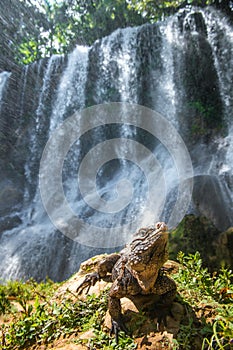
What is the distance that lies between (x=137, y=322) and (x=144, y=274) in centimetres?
46

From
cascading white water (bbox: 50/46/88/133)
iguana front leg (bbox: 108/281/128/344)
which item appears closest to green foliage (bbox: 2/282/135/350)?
iguana front leg (bbox: 108/281/128/344)

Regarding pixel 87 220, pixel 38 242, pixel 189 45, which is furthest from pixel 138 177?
pixel 189 45

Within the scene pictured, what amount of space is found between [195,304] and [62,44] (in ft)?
68.9

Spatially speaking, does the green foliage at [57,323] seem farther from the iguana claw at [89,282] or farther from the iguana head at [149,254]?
the iguana head at [149,254]

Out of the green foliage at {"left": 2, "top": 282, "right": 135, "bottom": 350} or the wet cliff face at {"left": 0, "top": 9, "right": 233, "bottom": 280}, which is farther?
the wet cliff face at {"left": 0, "top": 9, "right": 233, "bottom": 280}

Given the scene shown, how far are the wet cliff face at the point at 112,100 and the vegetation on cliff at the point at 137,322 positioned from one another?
5418 millimetres

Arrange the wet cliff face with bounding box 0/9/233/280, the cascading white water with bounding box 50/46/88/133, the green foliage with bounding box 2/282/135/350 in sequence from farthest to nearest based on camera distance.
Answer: the cascading white water with bounding box 50/46/88/133 < the wet cliff face with bounding box 0/9/233/280 < the green foliage with bounding box 2/282/135/350

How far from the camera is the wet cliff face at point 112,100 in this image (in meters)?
9.41

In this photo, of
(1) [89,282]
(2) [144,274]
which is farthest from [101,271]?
(2) [144,274]

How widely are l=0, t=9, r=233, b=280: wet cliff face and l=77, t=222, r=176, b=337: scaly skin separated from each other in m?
5.71

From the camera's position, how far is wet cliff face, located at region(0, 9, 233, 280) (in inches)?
370

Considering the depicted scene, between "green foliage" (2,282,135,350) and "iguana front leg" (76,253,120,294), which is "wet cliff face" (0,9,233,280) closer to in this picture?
→ "iguana front leg" (76,253,120,294)

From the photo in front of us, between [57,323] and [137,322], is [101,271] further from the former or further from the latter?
[137,322]

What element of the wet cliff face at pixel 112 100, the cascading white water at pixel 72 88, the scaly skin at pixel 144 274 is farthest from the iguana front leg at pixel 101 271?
the cascading white water at pixel 72 88
